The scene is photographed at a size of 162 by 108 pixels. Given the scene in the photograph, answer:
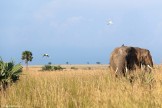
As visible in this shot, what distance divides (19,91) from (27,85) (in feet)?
5.74

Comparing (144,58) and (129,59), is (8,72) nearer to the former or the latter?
(129,59)

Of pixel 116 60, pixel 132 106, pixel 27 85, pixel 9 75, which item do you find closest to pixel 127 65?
pixel 116 60

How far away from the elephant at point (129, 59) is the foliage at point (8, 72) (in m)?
3.87

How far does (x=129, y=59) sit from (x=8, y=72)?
5.01m

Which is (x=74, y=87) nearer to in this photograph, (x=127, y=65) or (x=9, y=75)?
(x=9, y=75)

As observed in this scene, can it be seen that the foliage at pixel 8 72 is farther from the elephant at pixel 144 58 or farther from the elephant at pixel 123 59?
the elephant at pixel 144 58

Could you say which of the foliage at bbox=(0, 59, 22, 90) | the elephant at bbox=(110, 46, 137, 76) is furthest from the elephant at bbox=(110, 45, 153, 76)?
the foliage at bbox=(0, 59, 22, 90)

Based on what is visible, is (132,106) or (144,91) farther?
(144,91)

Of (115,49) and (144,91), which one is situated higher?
(115,49)

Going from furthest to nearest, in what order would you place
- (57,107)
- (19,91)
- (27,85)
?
1. (27,85)
2. (19,91)
3. (57,107)

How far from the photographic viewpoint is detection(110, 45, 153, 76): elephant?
15.1 m

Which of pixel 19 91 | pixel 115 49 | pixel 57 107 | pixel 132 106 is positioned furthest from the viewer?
pixel 115 49

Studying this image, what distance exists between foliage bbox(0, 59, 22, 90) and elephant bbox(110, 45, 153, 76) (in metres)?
3.87

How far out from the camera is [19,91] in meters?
12.2
